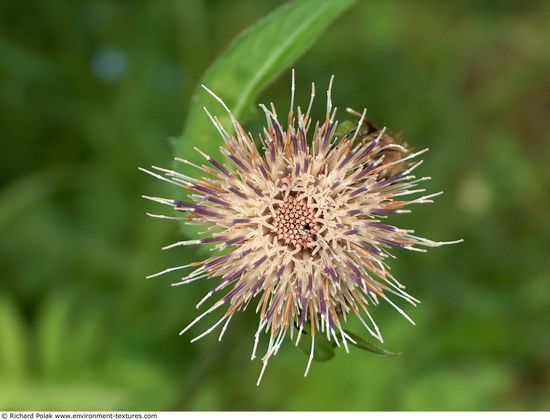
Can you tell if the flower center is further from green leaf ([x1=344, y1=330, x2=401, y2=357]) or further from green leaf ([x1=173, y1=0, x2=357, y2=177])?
green leaf ([x1=173, y1=0, x2=357, y2=177])

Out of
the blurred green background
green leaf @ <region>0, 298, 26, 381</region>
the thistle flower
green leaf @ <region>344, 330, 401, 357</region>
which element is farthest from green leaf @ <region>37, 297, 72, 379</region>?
green leaf @ <region>344, 330, 401, 357</region>

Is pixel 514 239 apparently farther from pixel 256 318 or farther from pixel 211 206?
pixel 211 206

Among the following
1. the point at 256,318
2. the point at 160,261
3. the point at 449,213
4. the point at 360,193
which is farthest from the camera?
the point at 449,213

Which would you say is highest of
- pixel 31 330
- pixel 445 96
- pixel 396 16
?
pixel 396 16

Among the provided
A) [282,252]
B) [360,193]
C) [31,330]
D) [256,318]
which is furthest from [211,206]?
[31,330]

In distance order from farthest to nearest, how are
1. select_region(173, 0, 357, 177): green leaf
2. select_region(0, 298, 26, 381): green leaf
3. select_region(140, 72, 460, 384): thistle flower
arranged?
select_region(0, 298, 26, 381): green leaf, select_region(173, 0, 357, 177): green leaf, select_region(140, 72, 460, 384): thistle flower

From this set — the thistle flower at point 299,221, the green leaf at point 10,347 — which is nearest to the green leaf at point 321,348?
the thistle flower at point 299,221

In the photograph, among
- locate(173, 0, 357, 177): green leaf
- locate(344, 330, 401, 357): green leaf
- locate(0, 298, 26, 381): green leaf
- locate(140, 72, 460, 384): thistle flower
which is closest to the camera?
locate(344, 330, 401, 357): green leaf
